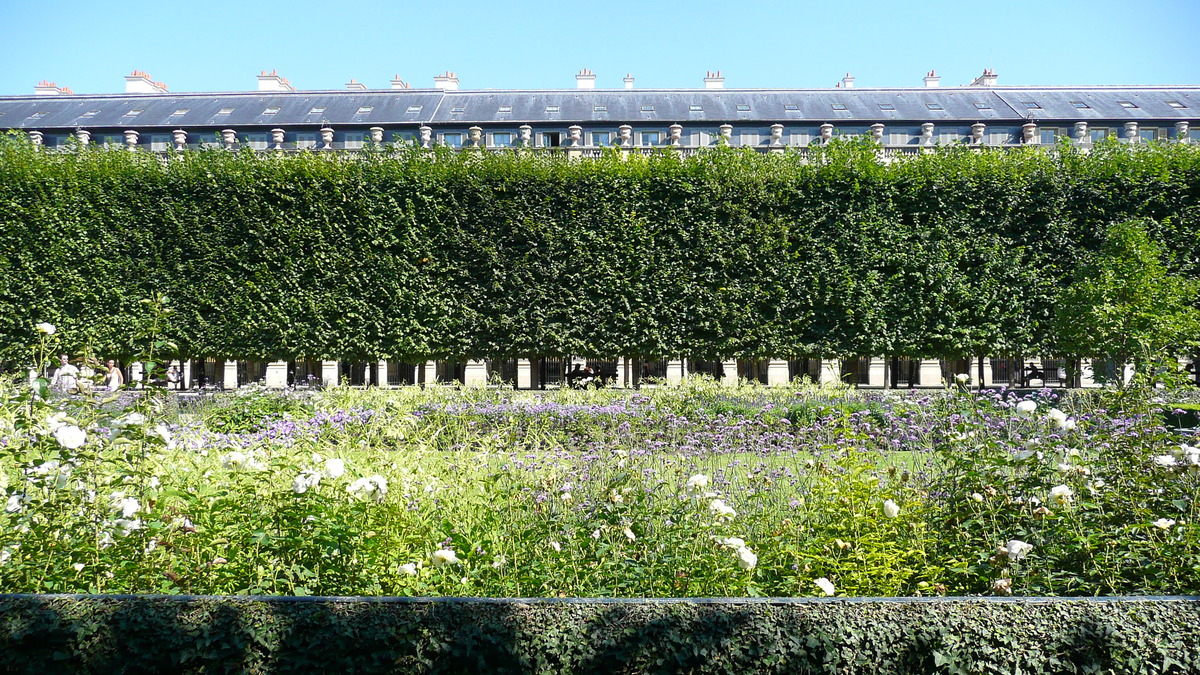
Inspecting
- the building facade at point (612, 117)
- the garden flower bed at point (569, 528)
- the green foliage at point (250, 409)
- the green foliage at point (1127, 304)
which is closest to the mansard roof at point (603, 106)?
the building facade at point (612, 117)

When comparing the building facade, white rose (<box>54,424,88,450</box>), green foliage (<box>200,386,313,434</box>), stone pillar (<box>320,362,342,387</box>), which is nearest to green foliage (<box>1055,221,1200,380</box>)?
green foliage (<box>200,386,313,434</box>)

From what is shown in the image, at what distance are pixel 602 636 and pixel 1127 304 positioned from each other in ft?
42.3

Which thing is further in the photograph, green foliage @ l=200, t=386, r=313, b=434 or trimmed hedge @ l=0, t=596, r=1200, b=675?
green foliage @ l=200, t=386, r=313, b=434

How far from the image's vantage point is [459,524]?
3.46m

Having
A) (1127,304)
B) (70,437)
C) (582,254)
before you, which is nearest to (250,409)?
(70,437)

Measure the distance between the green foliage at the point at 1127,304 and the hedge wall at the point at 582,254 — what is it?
1176 mm

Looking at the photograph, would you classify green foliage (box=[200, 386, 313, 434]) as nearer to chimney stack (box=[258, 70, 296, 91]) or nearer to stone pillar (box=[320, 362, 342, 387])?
stone pillar (box=[320, 362, 342, 387])

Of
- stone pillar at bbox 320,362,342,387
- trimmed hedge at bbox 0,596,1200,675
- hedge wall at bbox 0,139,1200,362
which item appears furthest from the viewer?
stone pillar at bbox 320,362,342,387

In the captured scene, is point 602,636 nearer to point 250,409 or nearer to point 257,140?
point 250,409

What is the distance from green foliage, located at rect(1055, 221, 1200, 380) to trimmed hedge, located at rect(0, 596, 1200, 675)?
1130 centimetres

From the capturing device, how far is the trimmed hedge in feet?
8.03

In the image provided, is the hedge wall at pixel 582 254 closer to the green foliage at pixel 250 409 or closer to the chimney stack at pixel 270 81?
the green foliage at pixel 250 409

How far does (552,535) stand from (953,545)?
1.68 meters

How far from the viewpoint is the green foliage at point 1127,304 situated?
12.1 meters
